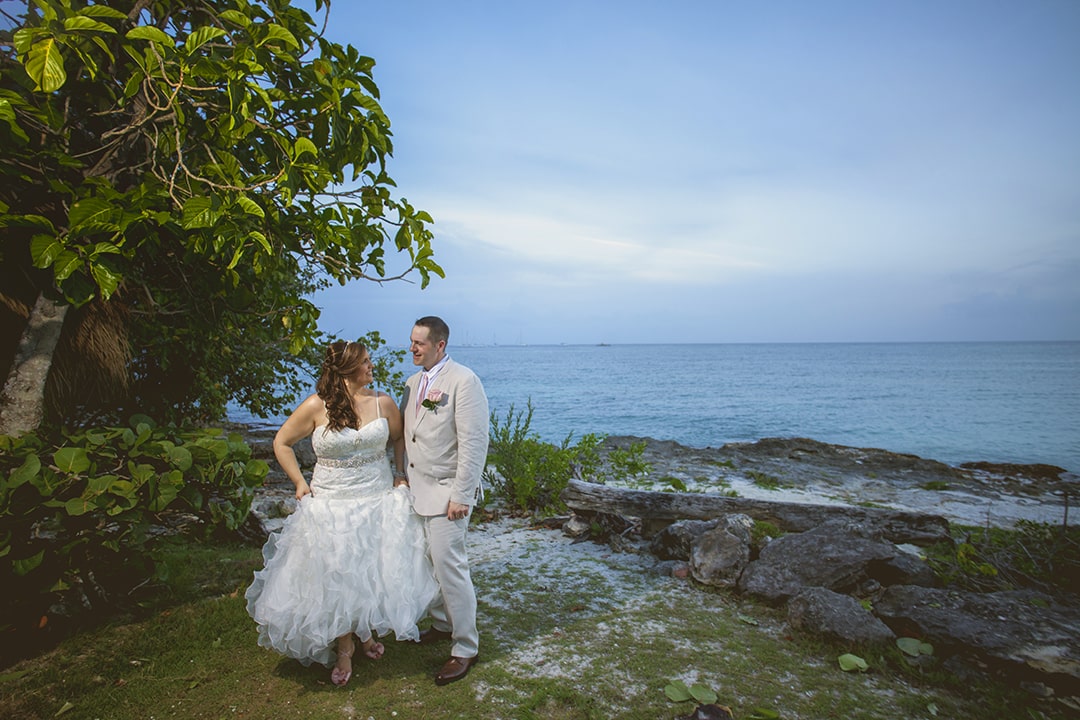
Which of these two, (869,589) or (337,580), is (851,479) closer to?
(869,589)

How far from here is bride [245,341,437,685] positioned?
3.69m

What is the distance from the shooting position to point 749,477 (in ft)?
43.9

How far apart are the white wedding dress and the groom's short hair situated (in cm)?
77

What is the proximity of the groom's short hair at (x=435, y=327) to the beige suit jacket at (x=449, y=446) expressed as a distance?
1.04ft

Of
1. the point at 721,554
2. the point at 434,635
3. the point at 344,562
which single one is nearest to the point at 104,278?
the point at 344,562

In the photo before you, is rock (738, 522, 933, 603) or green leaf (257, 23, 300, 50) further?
rock (738, 522, 933, 603)

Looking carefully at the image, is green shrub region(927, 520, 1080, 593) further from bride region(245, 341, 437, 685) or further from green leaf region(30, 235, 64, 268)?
green leaf region(30, 235, 64, 268)

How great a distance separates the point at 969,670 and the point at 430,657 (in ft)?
13.2

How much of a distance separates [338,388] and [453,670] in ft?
7.26

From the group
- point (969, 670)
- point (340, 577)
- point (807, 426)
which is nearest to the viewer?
point (340, 577)

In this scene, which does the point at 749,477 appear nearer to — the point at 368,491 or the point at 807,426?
the point at 368,491

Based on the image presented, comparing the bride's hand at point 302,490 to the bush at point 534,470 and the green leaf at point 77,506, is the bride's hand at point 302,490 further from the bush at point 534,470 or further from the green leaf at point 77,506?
the bush at point 534,470

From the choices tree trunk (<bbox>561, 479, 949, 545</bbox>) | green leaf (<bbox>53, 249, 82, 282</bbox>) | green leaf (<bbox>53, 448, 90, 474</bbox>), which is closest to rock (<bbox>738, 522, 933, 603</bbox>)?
tree trunk (<bbox>561, 479, 949, 545</bbox>)

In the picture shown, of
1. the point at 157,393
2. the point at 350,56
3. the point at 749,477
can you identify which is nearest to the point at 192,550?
the point at 157,393
